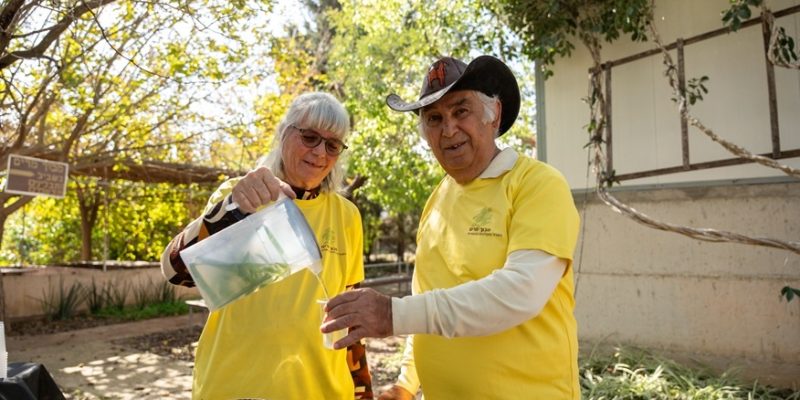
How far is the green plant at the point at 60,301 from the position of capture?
9219 millimetres

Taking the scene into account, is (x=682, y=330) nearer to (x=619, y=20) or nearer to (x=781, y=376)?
(x=781, y=376)

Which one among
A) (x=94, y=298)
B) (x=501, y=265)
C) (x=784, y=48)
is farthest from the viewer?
(x=94, y=298)

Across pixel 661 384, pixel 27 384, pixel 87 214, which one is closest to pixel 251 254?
pixel 27 384

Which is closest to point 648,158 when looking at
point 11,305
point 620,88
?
point 620,88

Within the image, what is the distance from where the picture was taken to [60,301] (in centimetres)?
932

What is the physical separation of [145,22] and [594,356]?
5.86 m

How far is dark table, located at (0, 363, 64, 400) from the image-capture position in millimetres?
2398

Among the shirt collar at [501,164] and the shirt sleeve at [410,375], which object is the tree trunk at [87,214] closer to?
the shirt sleeve at [410,375]

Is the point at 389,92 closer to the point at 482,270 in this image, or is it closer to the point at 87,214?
the point at 87,214

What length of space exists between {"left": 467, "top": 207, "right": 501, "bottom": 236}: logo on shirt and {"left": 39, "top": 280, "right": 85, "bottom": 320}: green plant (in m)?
9.53

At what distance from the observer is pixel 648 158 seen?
534 centimetres

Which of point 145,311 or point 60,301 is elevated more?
point 60,301

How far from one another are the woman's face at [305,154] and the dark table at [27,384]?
1563mm

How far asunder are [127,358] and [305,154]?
6145 millimetres
